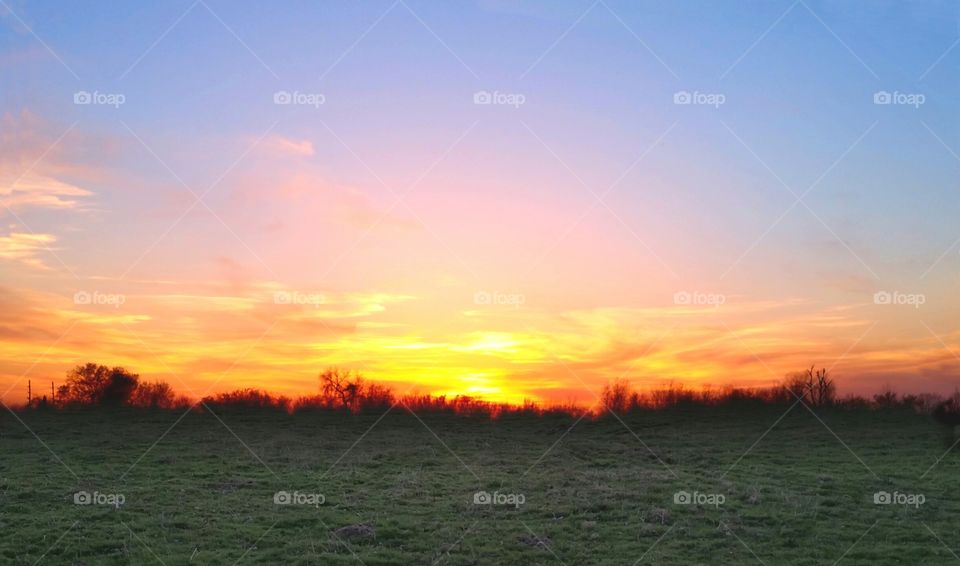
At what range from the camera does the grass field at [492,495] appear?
857 inches

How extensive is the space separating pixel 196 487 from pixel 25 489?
5.81m

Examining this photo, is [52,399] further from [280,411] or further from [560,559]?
[560,559]

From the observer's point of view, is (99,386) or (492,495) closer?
(492,495)

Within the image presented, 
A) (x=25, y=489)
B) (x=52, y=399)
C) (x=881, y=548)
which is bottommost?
(x=881, y=548)

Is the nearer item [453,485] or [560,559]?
[560,559]

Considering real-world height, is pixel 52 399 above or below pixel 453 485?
above

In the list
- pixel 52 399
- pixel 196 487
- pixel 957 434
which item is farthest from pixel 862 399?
pixel 52 399

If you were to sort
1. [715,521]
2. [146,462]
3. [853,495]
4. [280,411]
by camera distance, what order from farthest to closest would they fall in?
[280,411] → [146,462] → [853,495] → [715,521]

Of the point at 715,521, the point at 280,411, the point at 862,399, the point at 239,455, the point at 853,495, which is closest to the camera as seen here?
the point at 715,521

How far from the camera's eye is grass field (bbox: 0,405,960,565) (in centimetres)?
2177

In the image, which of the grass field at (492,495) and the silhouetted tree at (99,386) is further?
the silhouetted tree at (99,386)

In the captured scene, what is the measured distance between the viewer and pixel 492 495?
27828 mm

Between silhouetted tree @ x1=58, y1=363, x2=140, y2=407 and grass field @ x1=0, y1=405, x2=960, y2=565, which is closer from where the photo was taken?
grass field @ x1=0, y1=405, x2=960, y2=565

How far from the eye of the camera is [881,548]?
2212 cm
